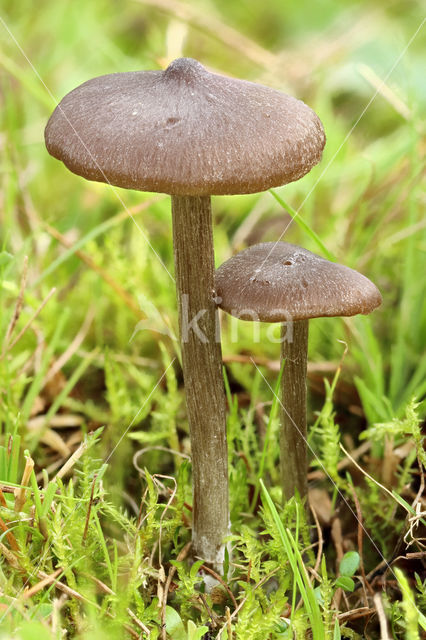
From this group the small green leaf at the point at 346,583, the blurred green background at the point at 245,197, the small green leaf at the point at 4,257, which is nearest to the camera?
the small green leaf at the point at 346,583

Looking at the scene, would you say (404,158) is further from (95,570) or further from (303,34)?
(303,34)

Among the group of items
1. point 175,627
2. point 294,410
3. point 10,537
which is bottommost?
point 175,627

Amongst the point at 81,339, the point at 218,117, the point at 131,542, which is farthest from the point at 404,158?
the point at 131,542

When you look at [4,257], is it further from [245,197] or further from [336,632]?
[245,197]

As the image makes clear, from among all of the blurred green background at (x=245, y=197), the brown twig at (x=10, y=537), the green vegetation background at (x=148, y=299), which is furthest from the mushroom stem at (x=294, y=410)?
the brown twig at (x=10, y=537)

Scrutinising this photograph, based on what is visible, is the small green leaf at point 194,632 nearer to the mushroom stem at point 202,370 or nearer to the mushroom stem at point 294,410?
the mushroom stem at point 202,370

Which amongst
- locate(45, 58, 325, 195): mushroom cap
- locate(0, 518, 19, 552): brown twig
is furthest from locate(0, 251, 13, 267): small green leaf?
locate(0, 518, 19, 552): brown twig

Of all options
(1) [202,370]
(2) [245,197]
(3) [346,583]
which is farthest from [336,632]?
(2) [245,197]

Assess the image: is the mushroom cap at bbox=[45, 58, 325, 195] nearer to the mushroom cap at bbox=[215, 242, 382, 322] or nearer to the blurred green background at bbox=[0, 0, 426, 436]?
the mushroom cap at bbox=[215, 242, 382, 322]
